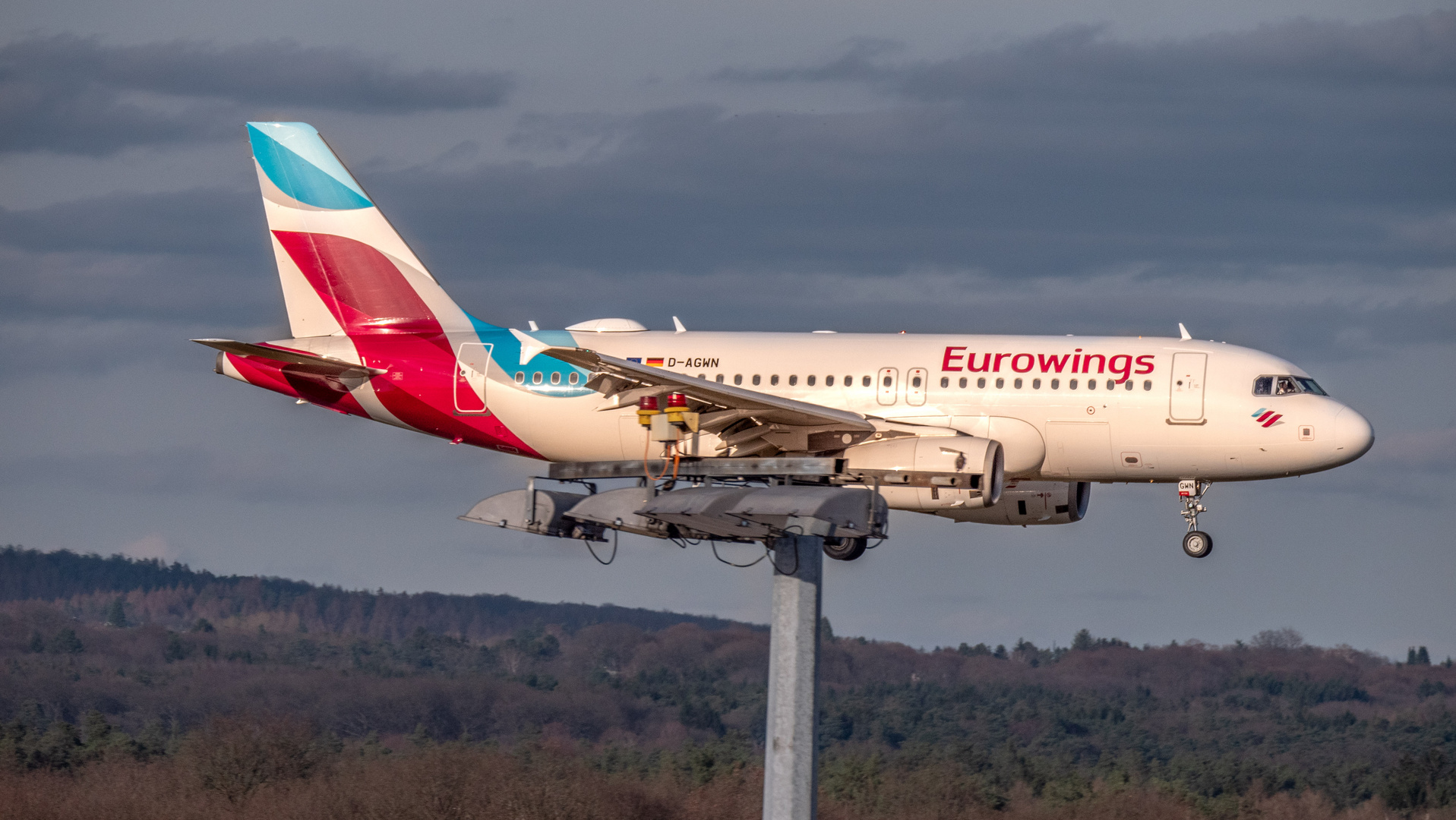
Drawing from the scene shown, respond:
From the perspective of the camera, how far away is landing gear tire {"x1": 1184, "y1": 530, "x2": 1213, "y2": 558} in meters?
47.2

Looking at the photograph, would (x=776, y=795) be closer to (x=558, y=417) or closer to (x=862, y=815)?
(x=558, y=417)

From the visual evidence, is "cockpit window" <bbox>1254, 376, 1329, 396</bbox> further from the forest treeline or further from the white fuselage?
the forest treeline

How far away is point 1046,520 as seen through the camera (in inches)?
2050

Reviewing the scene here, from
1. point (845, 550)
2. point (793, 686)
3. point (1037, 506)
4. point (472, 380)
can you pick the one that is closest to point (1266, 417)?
point (1037, 506)

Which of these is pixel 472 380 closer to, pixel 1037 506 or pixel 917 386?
pixel 917 386

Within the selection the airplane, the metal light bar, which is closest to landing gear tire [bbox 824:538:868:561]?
the airplane

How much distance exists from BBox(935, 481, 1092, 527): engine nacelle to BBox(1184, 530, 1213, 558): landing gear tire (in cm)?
392

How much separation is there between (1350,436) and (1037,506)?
9224mm

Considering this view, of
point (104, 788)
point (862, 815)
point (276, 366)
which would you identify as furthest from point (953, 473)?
point (104, 788)

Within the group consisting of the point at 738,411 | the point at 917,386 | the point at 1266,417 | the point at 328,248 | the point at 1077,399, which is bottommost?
the point at 738,411

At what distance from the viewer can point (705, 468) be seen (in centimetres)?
4288

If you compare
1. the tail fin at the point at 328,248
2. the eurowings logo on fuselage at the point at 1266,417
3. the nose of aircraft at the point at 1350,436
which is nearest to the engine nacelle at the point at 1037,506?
the eurowings logo on fuselage at the point at 1266,417

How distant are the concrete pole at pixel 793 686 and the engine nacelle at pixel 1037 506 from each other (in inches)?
342

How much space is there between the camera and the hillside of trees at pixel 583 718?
70938 millimetres
